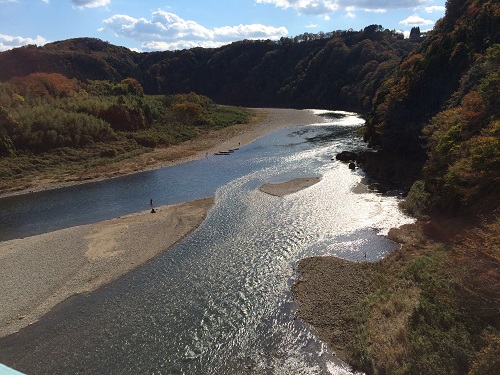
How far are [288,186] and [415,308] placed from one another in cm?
3024

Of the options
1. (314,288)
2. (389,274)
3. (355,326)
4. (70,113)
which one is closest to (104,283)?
(314,288)

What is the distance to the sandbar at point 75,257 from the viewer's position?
998 inches

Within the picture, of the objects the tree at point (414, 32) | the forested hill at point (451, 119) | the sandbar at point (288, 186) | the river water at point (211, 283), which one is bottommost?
the river water at point (211, 283)

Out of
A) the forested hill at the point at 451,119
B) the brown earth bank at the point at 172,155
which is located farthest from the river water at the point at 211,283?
the forested hill at the point at 451,119

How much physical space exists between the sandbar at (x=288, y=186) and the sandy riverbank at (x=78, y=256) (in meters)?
8.04

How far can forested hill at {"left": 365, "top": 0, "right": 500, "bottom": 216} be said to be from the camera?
26.8 metres

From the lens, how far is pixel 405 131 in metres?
50.9

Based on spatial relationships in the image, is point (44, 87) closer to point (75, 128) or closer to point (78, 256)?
point (75, 128)

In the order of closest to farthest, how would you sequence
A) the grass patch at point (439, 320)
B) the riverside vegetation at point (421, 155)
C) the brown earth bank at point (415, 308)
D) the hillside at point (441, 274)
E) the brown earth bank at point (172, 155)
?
the grass patch at point (439, 320) < the brown earth bank at point (415, 308) < the hillside at point (441, 274) < the riverside vegetation at point (421, 155) < the brown earth bank at point (172, 155)

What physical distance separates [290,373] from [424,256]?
42.8 feet

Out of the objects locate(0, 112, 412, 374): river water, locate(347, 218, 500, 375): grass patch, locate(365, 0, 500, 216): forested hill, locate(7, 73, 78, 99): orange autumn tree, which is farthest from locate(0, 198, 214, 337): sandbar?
locate(7, 73, 78, 99): orange autumn tree

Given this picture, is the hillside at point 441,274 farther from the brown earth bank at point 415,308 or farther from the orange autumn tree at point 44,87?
the orange autumn tree at point 44,87

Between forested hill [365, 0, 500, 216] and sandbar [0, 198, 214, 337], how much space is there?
24.2 meters

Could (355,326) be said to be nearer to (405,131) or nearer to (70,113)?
(405,131)
